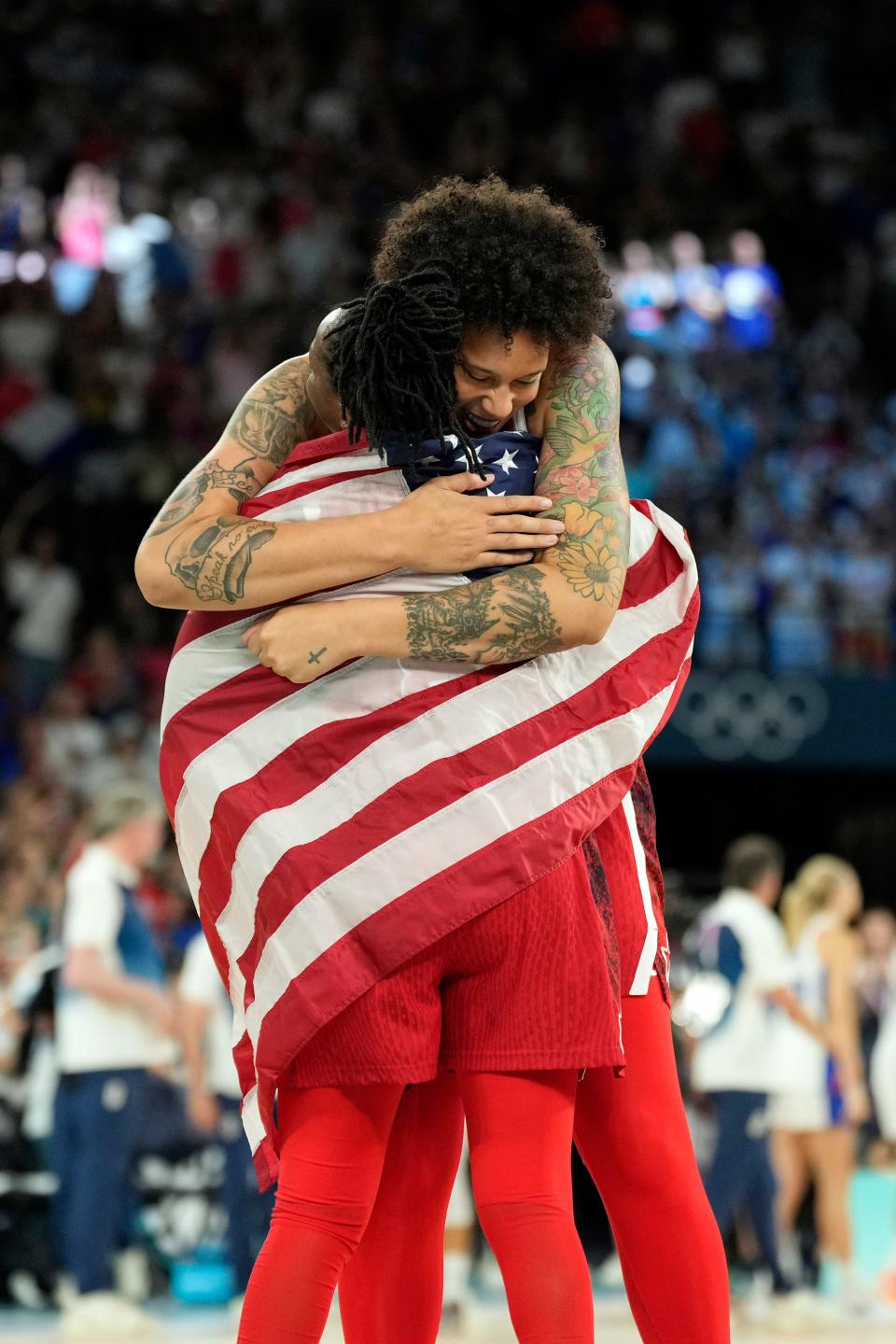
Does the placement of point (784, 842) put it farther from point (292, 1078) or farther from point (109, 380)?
point (292, 1078)

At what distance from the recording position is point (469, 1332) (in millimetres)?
6105

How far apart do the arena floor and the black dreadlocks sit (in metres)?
3.81

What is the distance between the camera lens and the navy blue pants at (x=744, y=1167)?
678 centimetres

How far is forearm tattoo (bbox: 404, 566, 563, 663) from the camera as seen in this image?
250cm

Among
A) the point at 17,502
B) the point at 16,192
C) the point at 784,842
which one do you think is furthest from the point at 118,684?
the point at 784,842

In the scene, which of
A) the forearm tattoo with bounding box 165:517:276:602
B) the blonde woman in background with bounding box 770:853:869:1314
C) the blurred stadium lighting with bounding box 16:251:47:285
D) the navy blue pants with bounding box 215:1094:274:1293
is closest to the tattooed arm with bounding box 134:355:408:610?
the forearm tattoo with bounding box 165:517:276:602

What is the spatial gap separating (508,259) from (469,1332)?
4517 millimetres

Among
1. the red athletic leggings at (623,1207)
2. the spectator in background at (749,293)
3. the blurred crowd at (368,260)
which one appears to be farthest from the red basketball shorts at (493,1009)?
the spectator in background at (749,293)

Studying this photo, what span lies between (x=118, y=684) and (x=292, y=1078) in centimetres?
824

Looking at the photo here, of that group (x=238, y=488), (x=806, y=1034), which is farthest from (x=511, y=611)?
(x=806, y=1034)

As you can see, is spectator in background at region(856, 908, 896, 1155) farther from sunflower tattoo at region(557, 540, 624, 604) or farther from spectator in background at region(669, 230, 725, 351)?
sunflower tattoo at region(557, 540, 624, 604)

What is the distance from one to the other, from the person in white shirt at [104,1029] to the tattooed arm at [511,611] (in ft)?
13.4

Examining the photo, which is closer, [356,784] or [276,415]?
[356,784]

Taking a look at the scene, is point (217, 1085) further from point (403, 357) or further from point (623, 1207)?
point (403, 357)
